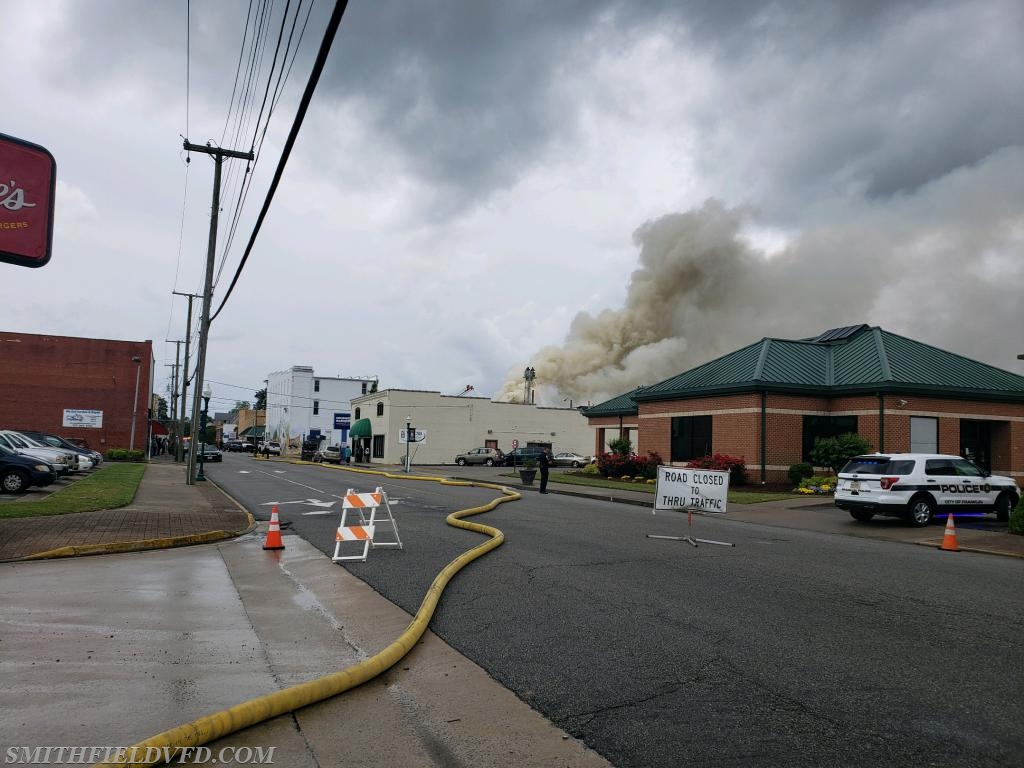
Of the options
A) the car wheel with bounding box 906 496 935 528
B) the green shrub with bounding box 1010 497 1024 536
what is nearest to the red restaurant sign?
the car wheel with bounding box 906 496 935 528

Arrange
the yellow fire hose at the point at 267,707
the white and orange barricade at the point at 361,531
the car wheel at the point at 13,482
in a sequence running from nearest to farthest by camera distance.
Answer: the yellow fire hose at the point at 267,707, the white and orange barricade at the point at 361,531, the car wheel at the point at 13,482

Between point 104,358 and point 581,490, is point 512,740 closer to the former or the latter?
point 581,490

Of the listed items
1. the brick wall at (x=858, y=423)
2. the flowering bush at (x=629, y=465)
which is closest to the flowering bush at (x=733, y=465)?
the brick wall at (x=858, y=423)

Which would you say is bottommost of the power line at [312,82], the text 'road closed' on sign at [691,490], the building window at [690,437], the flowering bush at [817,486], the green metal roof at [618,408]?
the flowering bush at [817,486]

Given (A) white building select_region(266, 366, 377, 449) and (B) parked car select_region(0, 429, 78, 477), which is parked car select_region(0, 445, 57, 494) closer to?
(B) parked car select_region(0, 429, 78, 477)

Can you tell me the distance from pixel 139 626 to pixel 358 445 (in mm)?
59914

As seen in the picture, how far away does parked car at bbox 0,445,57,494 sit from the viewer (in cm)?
1853

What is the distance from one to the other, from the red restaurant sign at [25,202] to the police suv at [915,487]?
1603 centimetres

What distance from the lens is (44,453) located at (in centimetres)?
2594

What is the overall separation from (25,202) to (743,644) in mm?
10584

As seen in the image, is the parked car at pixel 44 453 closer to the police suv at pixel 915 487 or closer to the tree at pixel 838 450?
the police suv at pixel 915 487

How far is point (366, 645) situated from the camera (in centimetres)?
610

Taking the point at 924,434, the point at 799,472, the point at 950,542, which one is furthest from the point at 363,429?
the point at 950,542

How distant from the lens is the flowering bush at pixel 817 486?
24.9m
